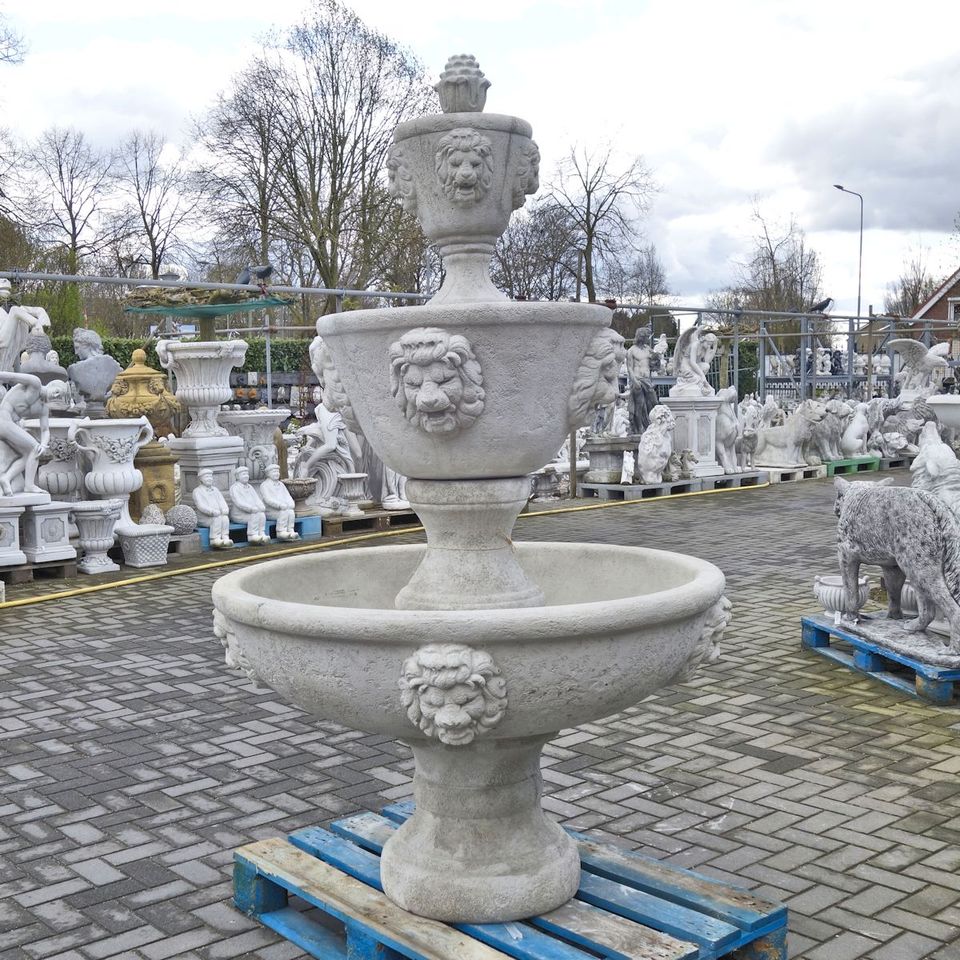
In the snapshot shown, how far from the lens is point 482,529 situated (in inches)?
135

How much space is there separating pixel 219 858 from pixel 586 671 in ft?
6.23

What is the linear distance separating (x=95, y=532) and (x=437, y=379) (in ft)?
24.8

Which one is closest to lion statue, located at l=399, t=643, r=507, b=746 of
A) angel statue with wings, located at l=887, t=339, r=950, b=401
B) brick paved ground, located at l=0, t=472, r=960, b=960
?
brick paved ground, located at l=0, t=472, r=960, b=960

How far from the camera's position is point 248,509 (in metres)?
11.1

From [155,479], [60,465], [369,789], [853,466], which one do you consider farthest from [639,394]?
[369,789]

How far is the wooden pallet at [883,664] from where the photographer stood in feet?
18.7

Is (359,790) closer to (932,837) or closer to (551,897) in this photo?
(551,897)

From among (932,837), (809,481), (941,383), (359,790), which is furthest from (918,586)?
(941,383)

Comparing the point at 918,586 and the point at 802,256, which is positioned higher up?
the point at 802,256

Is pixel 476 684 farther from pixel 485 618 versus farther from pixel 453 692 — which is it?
pixel 485 618

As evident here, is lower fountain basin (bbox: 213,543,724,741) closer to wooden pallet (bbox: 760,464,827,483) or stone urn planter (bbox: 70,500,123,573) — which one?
stone urn planter (bbox: 70,500,123,573)

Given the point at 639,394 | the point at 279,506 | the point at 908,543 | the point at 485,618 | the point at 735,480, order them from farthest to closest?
1. the point at 639,394
2. the point at 735,480
3. the point at 279,506
4. the point at 908,543
5. the point at 485,618

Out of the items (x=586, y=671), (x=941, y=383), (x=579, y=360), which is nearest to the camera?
(x=586, y=671)

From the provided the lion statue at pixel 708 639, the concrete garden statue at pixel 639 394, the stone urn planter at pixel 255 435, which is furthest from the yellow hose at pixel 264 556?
the lion statue at pixel 708 639
